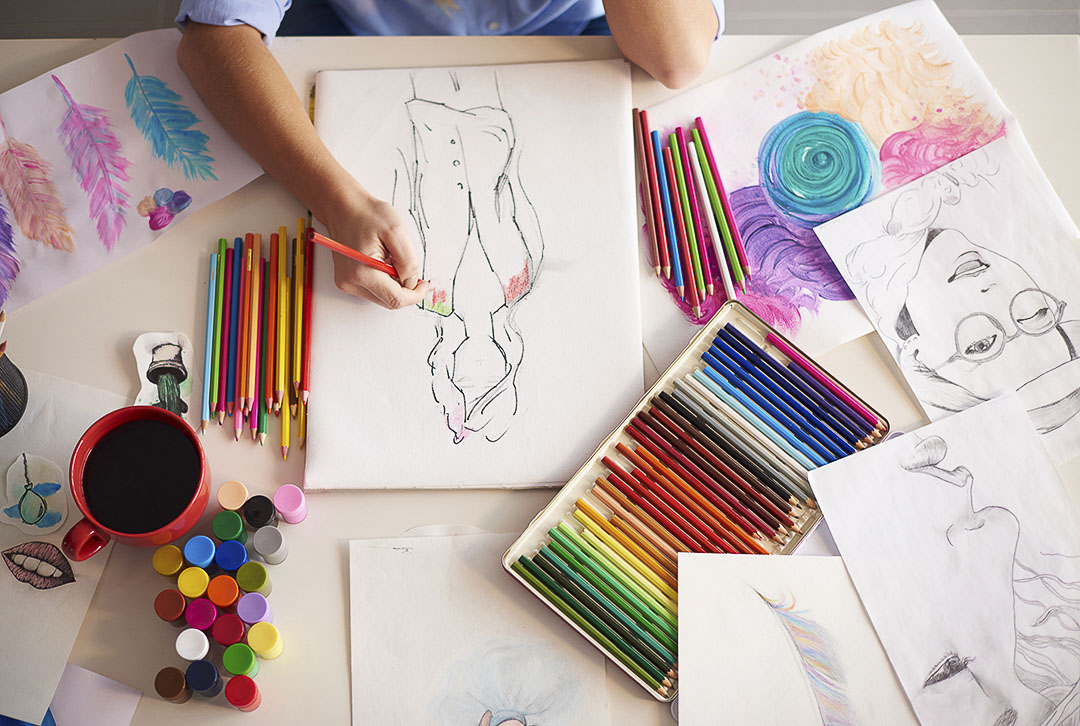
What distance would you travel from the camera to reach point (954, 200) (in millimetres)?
804

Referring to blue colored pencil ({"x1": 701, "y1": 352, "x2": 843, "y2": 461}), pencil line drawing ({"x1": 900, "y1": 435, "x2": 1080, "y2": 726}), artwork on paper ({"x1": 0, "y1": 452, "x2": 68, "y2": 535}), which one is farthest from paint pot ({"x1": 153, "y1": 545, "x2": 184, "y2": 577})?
pencil line drawing ({"x1": 900, "y1": 435, "x2": 1080, "y2": 726})

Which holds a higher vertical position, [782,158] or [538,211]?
[782,158]

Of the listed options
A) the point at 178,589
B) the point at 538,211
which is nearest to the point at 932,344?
the point at 538,211

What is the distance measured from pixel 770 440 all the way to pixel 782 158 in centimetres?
31

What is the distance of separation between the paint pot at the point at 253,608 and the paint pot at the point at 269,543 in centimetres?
3

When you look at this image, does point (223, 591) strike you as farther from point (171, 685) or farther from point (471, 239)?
point (471, 239)

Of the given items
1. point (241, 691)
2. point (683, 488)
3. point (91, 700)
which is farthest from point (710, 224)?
point (91, 700)

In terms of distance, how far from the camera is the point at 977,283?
78cm

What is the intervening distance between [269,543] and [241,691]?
12 cm

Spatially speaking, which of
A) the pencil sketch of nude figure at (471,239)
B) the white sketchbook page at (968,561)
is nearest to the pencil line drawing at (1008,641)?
the white sketchbook page at (968,561)

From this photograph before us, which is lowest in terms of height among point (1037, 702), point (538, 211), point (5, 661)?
point (5, 661)

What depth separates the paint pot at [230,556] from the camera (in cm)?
67

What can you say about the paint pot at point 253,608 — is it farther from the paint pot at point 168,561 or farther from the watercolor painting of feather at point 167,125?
the watercolor painting of feather at point 167,125

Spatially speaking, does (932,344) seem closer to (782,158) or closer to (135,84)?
(782,158)
